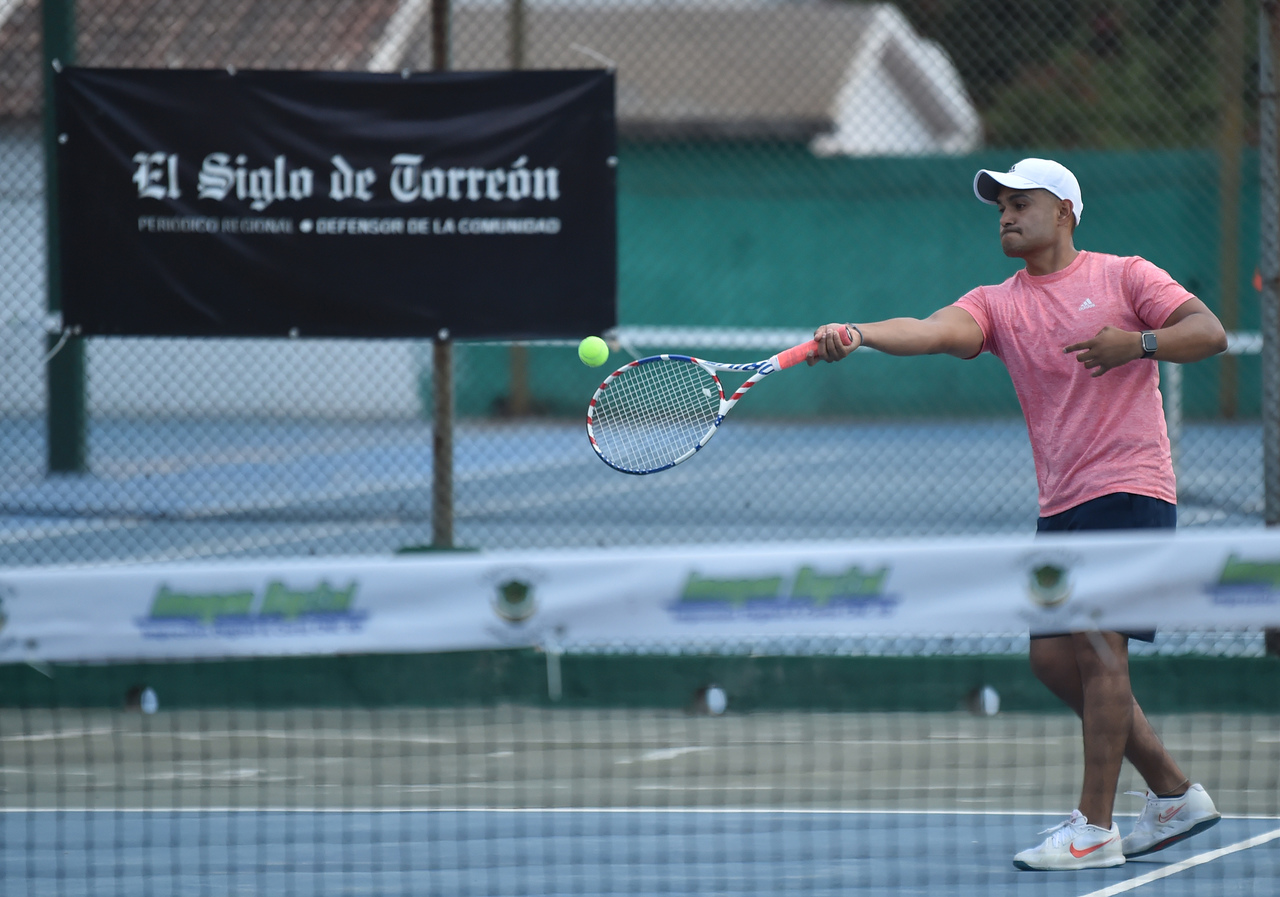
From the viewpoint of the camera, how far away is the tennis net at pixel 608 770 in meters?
4.28

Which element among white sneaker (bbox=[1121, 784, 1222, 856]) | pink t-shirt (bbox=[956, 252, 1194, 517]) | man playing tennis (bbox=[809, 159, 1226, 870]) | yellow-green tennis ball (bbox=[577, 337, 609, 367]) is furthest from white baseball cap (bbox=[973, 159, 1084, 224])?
white sneaker (bbox=[1121, 784, 1222, 856])

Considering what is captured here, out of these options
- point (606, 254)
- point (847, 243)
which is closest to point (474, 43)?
point (847, 243)

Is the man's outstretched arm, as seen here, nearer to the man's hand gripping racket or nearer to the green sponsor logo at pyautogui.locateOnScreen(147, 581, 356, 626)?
the man's hand gripping racket

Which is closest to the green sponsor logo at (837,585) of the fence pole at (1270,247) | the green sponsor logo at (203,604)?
the green sponsor logo at (203,604)

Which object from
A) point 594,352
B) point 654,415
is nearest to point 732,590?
point 594,352

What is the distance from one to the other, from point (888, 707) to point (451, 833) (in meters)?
1.88

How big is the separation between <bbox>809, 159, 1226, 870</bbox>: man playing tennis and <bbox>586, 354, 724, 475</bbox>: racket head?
0.65 meters

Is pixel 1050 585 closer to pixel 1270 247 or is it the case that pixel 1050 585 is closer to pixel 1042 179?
pixel 1042 179

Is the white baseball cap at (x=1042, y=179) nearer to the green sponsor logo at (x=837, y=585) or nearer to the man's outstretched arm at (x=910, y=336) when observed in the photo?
the man's outstretched arm at (x=910, y=336)

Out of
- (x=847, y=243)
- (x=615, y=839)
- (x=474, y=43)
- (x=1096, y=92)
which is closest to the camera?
(x=615, y=839)

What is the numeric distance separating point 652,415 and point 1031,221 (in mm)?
1231

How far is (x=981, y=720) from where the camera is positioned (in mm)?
5863

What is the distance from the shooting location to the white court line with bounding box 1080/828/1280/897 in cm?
403

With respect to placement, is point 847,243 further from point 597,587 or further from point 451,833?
point 597,587
